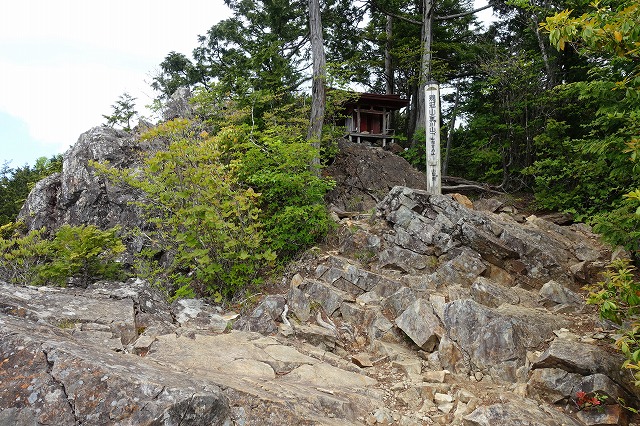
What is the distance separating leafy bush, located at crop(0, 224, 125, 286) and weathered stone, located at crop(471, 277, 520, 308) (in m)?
6.60

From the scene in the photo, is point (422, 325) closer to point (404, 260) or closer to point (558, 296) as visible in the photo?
point (404, 260)

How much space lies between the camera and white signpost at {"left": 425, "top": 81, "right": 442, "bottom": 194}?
1020 centimetres

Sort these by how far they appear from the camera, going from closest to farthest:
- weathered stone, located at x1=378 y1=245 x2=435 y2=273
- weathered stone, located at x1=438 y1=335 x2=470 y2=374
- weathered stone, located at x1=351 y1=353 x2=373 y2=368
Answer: weathered stone, located at x1=438 y1=335 x2=470 y2=374 < weathered stone, located at x1=351 y1=353 x2=373 y2=368 < weathered stone, located at x1=378 y1=245 x2=435 y2=273

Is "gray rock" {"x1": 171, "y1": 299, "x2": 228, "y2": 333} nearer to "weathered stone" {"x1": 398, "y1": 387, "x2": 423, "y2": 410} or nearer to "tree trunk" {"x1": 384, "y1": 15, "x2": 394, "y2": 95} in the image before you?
"weathered stone" {"x1": 398, "y1": 387, "x2": 423, "y2": 410}

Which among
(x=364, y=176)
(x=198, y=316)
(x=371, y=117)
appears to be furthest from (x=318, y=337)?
(x=371, y=117)

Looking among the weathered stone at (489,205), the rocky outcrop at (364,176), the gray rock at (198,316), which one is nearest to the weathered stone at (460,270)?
the gray rock at (198,316)

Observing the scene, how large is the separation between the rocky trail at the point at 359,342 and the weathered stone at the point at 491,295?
0.02 m

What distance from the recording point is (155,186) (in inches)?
308

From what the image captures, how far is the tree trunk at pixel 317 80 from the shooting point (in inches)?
469

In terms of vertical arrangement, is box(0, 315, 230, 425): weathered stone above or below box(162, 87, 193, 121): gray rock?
below

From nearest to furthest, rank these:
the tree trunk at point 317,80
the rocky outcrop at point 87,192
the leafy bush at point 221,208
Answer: the leafy bush at point 221,208
the rocky outcrop at point 87,192
the tree trunk at point 317,80

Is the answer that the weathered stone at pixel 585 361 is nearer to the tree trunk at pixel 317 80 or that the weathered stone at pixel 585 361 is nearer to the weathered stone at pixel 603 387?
the weathered stone at pixel 603 387

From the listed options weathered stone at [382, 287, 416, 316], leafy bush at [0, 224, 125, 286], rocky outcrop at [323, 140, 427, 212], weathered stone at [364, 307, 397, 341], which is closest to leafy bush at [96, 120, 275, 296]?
leafy bush at [0, 224, 125, 286]

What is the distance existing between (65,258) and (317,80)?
26.9 ft
